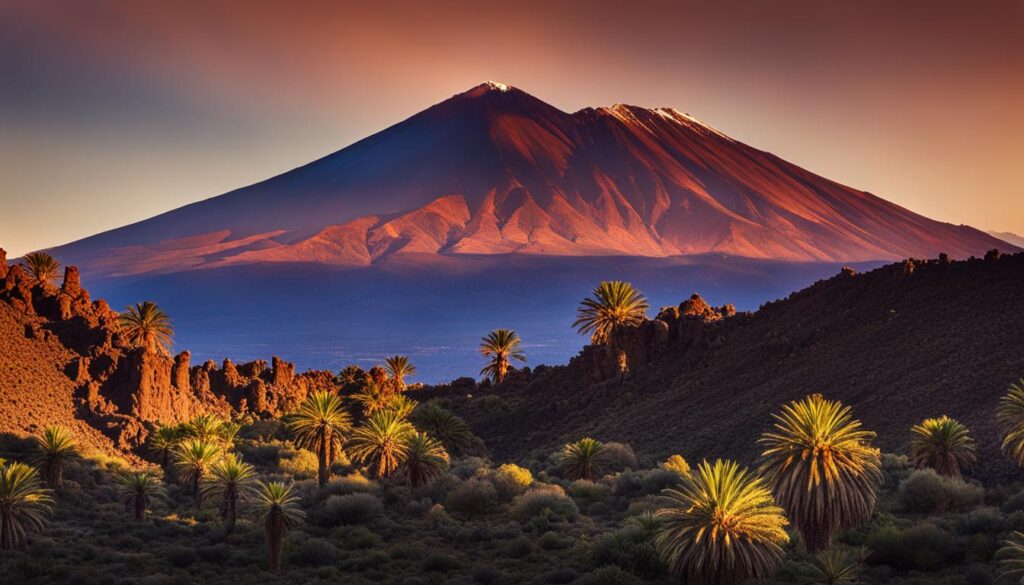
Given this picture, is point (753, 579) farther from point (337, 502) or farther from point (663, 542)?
point (337, 502)

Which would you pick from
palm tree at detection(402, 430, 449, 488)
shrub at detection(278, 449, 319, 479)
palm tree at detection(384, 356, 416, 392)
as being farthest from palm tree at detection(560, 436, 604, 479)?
palm tree at detection(384, 356, 416, 392)

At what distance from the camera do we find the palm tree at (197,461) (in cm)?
4625

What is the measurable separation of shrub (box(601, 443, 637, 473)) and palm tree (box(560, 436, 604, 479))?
0.48 m

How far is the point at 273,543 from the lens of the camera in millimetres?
35406

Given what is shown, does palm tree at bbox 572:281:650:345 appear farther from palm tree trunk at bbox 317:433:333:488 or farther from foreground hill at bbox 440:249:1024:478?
palm tree trunk at bbox 317:433:333:488

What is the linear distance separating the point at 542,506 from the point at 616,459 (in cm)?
1188

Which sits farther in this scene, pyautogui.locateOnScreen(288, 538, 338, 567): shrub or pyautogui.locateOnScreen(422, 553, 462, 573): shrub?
pyautogui.locateOnScreen(288, 538, 338, 567): shrub

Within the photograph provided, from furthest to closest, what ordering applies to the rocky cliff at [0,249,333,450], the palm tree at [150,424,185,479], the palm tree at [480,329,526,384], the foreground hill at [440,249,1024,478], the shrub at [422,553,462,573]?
the palm tree at [480,329,526,384] < the rocky cliff at [0,249,333,450] < the palm tree at [150,424,185,479] < the foreground hill at [440,249,1024,478] < the shrub at [422,553,462,573]

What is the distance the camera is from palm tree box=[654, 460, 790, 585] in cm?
2658

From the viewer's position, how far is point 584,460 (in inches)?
2047

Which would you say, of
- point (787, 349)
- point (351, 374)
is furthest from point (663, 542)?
point (351, 374)

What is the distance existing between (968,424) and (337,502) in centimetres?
2781

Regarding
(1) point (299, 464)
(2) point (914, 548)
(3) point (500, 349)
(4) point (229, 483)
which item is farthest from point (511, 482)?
(3) point (500, 349)

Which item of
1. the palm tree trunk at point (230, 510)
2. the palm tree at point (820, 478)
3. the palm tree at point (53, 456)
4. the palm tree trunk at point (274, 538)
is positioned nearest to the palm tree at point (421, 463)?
the palm tree trunk at point (230, 510)
